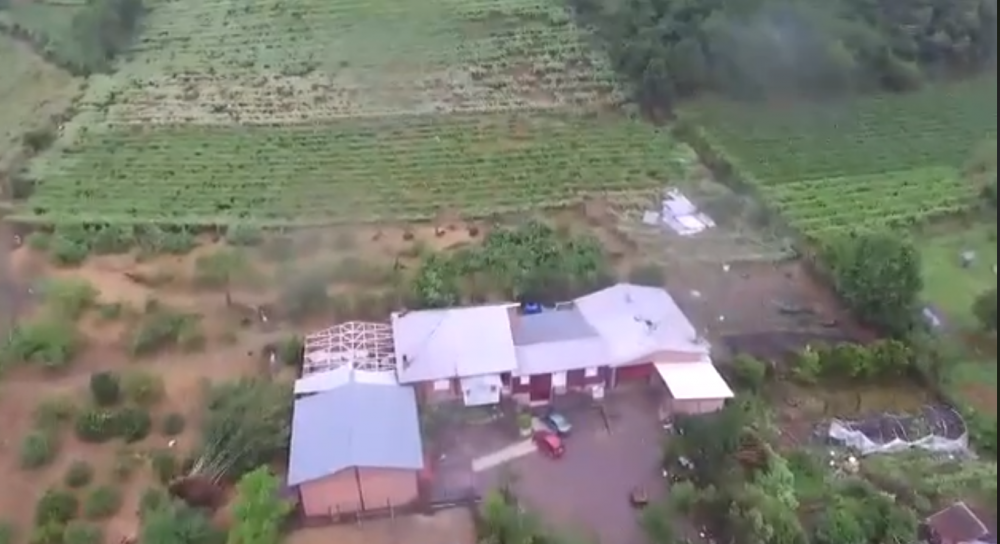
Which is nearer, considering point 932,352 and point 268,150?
point 932,352

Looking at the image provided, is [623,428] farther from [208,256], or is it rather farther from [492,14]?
[492,14]

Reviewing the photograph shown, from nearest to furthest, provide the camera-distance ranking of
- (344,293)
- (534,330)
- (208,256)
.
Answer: (534,330), (344,293), (208,256)

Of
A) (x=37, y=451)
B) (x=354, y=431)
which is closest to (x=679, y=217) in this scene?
(x=354, y=431)

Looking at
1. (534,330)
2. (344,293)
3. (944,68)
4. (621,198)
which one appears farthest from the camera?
(944,68)

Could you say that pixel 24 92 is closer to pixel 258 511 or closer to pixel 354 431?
pixel 354 431

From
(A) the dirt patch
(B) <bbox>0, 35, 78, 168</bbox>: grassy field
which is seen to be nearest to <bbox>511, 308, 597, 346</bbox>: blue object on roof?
(A) the dirt patch

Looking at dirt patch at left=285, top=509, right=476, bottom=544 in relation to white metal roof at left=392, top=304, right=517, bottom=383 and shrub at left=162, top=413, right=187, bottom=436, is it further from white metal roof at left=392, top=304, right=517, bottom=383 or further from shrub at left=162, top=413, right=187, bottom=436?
shrub at left=162, top=413, right=187, bottom=436

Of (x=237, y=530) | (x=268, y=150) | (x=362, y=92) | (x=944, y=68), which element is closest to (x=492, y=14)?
(x=362, y=92)
